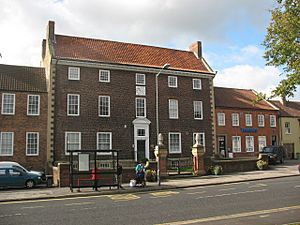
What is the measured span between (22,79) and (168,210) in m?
21.6

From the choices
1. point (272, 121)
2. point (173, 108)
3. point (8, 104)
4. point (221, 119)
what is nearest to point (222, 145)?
point (221, 119)

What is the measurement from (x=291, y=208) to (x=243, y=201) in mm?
2399

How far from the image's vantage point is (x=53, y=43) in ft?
97.9

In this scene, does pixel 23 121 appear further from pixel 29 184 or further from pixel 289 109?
pixel 289 109

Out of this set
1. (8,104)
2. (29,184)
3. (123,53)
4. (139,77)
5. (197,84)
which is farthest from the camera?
(197,84)

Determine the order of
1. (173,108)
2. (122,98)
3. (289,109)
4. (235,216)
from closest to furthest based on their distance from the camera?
1. (235,216)
2. (122,98)
3. (173,108)
4. (289,109)

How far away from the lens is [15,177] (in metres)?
20.4

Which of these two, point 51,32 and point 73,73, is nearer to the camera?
point 73,73

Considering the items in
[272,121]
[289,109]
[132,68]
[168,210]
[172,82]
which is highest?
[132,68]

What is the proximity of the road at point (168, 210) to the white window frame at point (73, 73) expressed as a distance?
50.1 feet

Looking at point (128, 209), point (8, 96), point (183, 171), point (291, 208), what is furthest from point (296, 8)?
point (8, 96)

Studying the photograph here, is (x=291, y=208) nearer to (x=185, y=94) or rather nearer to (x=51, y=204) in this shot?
(x=51, y=204)

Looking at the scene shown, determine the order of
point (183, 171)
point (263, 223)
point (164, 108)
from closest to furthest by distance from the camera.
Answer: point (263, 223), point (183, 171), point (164, 108)

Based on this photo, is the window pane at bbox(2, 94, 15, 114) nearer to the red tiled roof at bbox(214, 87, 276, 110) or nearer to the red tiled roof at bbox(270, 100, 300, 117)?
the red tiled roof at bbox(214, 87, 276, 110)
